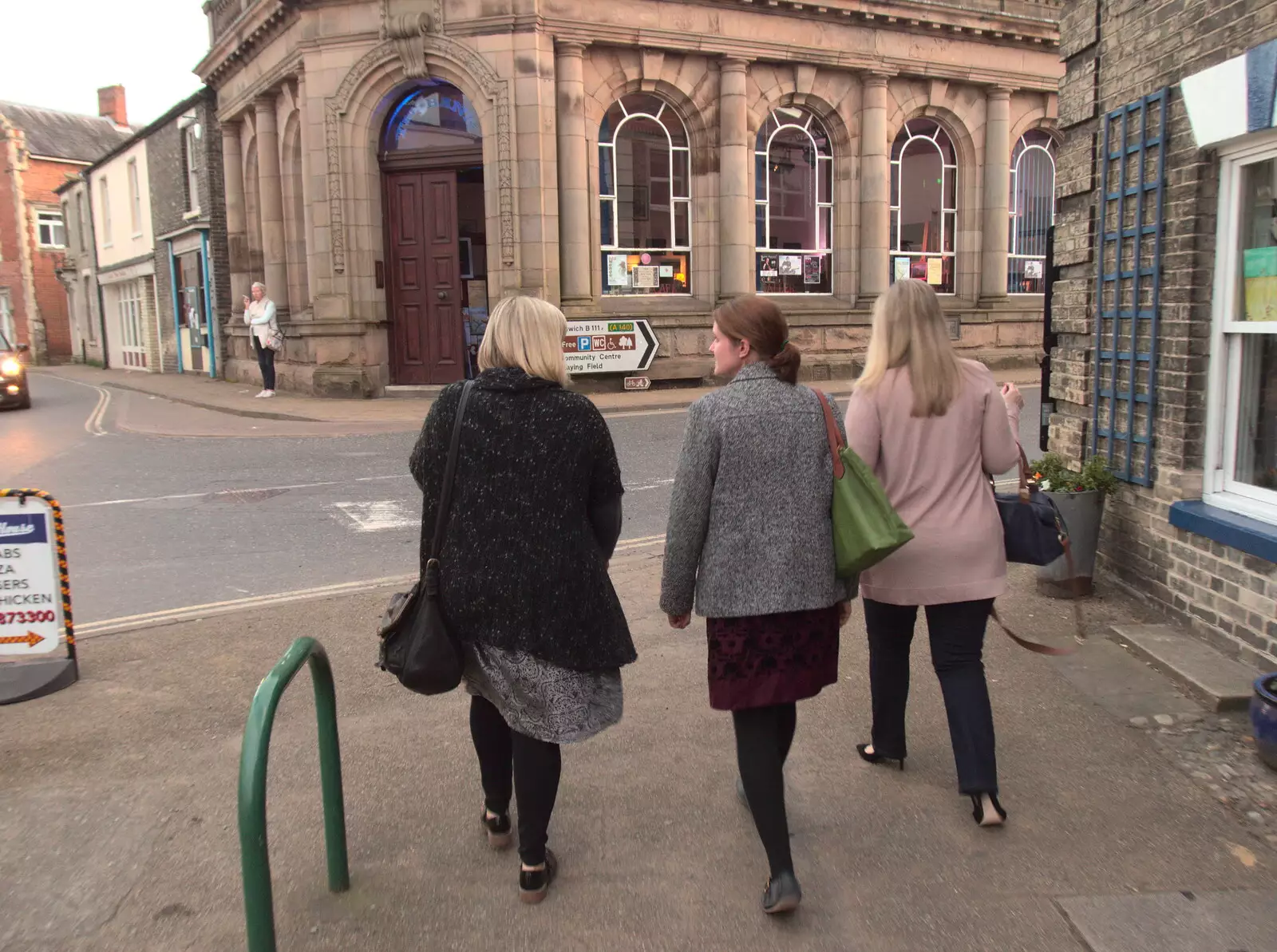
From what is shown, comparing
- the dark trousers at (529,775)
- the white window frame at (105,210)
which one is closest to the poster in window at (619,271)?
the dark trousers at (529,775)

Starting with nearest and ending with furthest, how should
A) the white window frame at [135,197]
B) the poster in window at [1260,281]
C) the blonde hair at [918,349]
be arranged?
the blonde hair at [918,349]
the poster in window at [1260,281]
the white window frame at [135,197]

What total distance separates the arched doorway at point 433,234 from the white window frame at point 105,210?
67.5 ft

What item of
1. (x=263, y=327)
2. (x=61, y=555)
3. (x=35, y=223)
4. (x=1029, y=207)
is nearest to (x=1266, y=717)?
(x=61, y=555)

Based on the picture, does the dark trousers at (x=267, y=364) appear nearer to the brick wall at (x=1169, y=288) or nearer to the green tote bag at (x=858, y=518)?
the brick wall at (x=1169, y=288)

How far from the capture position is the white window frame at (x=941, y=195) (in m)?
20.2

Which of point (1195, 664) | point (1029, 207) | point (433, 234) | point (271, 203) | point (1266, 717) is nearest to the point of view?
point (1266, 717)

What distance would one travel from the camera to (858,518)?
296 cm

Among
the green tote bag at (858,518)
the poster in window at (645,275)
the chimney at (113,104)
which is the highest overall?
the chimney at (113,104)

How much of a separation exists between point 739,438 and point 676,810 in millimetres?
1456

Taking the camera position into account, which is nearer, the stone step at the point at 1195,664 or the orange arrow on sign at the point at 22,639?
the stone step at the point at 1195,664

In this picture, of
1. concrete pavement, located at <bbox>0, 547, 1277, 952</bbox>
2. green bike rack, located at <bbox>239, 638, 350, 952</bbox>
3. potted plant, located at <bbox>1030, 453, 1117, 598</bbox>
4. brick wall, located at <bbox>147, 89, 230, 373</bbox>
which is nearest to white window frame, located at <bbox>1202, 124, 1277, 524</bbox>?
potted plant, located at <bbox>1030, 453, 1117, 598</bbox>

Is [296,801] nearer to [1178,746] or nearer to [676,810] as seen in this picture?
[676,810]

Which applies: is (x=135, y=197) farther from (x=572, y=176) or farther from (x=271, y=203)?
(x=572, y=176)

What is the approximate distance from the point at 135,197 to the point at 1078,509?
31729 mm
